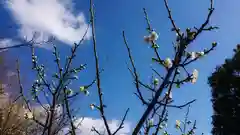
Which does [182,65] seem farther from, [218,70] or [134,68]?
[218,70]

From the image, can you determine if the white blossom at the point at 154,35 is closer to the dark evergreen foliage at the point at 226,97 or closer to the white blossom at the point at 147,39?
the white blossom at the point at 147,39

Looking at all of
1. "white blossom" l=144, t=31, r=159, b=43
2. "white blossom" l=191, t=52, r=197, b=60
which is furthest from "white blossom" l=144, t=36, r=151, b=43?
"white blossom" l=191, t=52, r=197, b=60

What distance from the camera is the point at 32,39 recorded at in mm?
3553

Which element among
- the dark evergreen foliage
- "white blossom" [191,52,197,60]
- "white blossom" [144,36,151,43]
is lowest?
"white blossom" [191,52,197,60]

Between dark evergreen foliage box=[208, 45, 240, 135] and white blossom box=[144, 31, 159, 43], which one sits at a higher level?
dark evergreen foliage box=[208, 45, 240, 135]

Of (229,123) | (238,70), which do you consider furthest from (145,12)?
(238,70)

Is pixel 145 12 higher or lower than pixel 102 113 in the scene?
higher

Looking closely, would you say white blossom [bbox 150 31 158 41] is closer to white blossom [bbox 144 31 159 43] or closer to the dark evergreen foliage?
white blossom [bbox 144 31 159 43]

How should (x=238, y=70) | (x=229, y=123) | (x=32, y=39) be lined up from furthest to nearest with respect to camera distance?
(x=238, y=70) < (x=229, y=123) < (x=32, y=39)

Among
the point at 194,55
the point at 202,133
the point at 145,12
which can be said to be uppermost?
the point at 202,133

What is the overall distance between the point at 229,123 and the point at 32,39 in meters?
12.0

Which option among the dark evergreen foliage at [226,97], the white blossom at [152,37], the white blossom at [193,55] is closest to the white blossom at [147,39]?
the white blossom at [152,37]

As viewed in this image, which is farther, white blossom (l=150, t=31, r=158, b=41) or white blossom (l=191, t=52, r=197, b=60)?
white blossom (l=150, t=31, r=158, b=41)

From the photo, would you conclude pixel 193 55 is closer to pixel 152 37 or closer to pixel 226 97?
pixel 152 37
